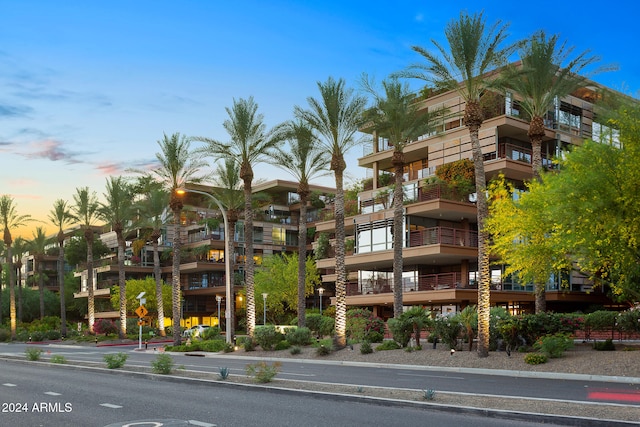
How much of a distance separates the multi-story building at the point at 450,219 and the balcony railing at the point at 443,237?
2.8 inches

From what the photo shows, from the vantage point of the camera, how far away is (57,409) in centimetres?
1429

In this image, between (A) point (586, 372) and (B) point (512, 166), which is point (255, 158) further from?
(A) point (586, 372)

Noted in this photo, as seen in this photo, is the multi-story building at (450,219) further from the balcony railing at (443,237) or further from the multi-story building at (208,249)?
the multi-story building at (208,249)

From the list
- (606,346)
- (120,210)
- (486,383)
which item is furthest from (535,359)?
(120,210)

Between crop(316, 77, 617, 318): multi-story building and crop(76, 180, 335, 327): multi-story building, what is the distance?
30057 mm

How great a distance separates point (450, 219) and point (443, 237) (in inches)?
187

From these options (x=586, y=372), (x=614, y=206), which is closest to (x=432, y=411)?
(x=586, y=372)

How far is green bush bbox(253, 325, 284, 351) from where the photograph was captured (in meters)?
38.7

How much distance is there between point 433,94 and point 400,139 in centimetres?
1941

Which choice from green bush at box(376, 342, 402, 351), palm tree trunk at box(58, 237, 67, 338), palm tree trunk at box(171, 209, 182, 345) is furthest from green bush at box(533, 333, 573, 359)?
palm tree trunk at box(58, 237, 67, 338)

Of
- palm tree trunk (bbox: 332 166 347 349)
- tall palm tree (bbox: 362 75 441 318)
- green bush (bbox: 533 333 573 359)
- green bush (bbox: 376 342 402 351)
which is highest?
tall palm tree (bbox: 362 75 441 318)

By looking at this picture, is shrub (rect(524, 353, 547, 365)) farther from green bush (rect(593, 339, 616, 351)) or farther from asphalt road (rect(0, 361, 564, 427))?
asphalt road (rect(0, 361, 564, 427))

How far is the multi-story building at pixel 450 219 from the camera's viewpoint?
49781 millimetres

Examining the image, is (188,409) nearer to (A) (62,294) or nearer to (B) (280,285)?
(B) (280,285)
